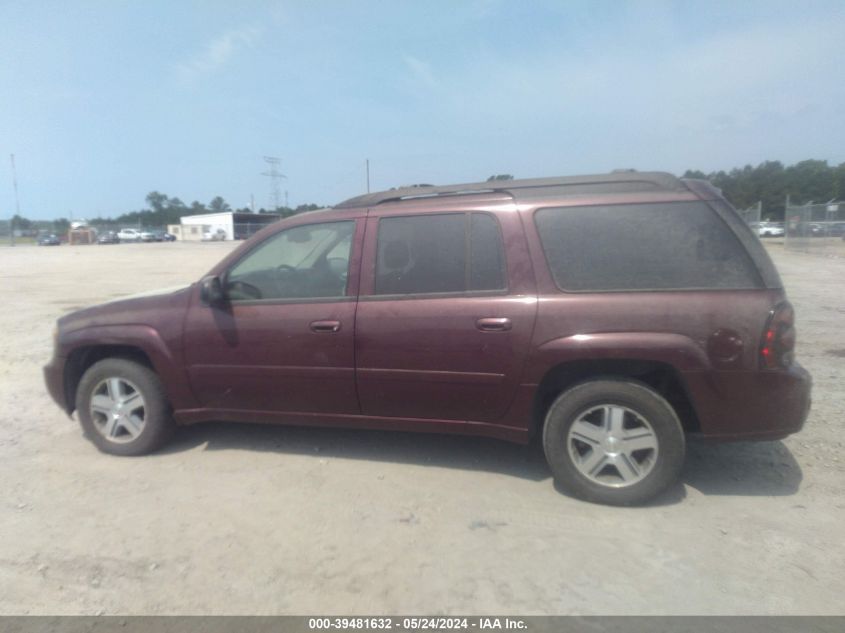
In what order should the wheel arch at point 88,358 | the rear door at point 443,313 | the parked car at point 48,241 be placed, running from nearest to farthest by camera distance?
the rear door at point 443,313 → the wheel arch at point 88,358 → the parked car at point 48,241

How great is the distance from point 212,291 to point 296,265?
0.60 m

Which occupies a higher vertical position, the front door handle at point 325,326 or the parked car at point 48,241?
the parked car at point 48,241

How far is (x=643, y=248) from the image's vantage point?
12.4ft

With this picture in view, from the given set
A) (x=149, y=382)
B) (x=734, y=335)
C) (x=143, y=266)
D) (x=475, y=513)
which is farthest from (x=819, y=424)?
(x=143, y=266)

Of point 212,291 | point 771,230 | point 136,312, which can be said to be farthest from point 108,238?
point 212,291

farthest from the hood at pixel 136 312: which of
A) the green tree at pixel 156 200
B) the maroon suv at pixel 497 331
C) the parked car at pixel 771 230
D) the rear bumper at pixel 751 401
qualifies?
the green tree at pixel 156 200

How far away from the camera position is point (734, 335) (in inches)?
140

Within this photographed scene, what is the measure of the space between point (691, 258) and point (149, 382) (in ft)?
12.3

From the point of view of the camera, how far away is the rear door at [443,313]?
3869 millimetres

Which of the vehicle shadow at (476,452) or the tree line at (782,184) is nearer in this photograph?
the vehicle shadow at (476,452)

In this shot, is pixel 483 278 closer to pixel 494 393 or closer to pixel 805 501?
pixel 494 393

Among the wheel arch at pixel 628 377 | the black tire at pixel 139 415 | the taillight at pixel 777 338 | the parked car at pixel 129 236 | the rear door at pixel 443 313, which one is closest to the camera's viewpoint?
the taillight at pixel 777 338

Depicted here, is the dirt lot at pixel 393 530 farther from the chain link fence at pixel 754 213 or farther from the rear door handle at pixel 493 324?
the chain link fence at pixel 754 213

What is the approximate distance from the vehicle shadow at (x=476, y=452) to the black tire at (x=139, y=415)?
24cm
